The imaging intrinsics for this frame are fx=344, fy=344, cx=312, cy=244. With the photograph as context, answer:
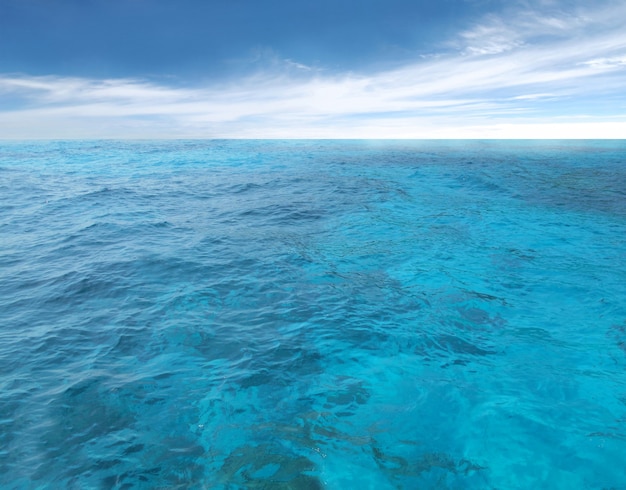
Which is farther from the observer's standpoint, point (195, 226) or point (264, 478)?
point (195, 226)

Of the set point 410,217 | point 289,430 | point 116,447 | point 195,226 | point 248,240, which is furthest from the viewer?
point 410,217

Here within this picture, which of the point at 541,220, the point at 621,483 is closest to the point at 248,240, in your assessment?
the point at 621,483

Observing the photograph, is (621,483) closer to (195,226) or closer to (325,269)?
(325,269)

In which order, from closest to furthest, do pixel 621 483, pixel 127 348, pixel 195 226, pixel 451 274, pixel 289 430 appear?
pixel 621 483
pixel 289 430
pixel 127 348
pixel 451 274
pixel 195 226

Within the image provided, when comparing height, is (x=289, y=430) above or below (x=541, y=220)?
below

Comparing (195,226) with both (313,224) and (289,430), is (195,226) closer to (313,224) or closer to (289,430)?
(313,224)

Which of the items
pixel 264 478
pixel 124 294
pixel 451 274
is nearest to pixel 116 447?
pixel 264 478
